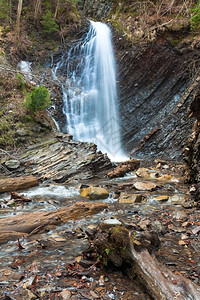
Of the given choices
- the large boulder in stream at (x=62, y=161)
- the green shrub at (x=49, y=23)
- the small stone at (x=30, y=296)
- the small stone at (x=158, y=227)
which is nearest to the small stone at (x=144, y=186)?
the large boulder in stream at (x=62, y=161)

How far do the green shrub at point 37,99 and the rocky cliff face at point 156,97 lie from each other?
591cm

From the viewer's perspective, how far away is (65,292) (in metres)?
1.99

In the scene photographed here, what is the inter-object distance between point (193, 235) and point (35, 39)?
20.1 metres

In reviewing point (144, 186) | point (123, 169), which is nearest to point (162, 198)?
point (144, 186)

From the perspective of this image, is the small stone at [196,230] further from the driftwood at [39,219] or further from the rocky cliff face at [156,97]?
the rocky cliff face at [156,97]

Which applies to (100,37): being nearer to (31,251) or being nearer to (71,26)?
(71,26)

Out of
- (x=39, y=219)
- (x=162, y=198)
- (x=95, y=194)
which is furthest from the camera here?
(x=95, y=194)

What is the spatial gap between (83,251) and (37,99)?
26.9 ft

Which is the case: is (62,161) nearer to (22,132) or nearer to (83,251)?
(22,132)

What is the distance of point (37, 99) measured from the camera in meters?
9.70

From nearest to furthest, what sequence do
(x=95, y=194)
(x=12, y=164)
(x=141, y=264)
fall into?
(x=141, y=264)
(x=95, y=194)
(x=12, y=164)

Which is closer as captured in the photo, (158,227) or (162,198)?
(158,227)

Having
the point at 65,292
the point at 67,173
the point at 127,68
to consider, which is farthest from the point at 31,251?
the point at 127,68

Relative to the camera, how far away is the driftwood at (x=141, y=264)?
180 cm
